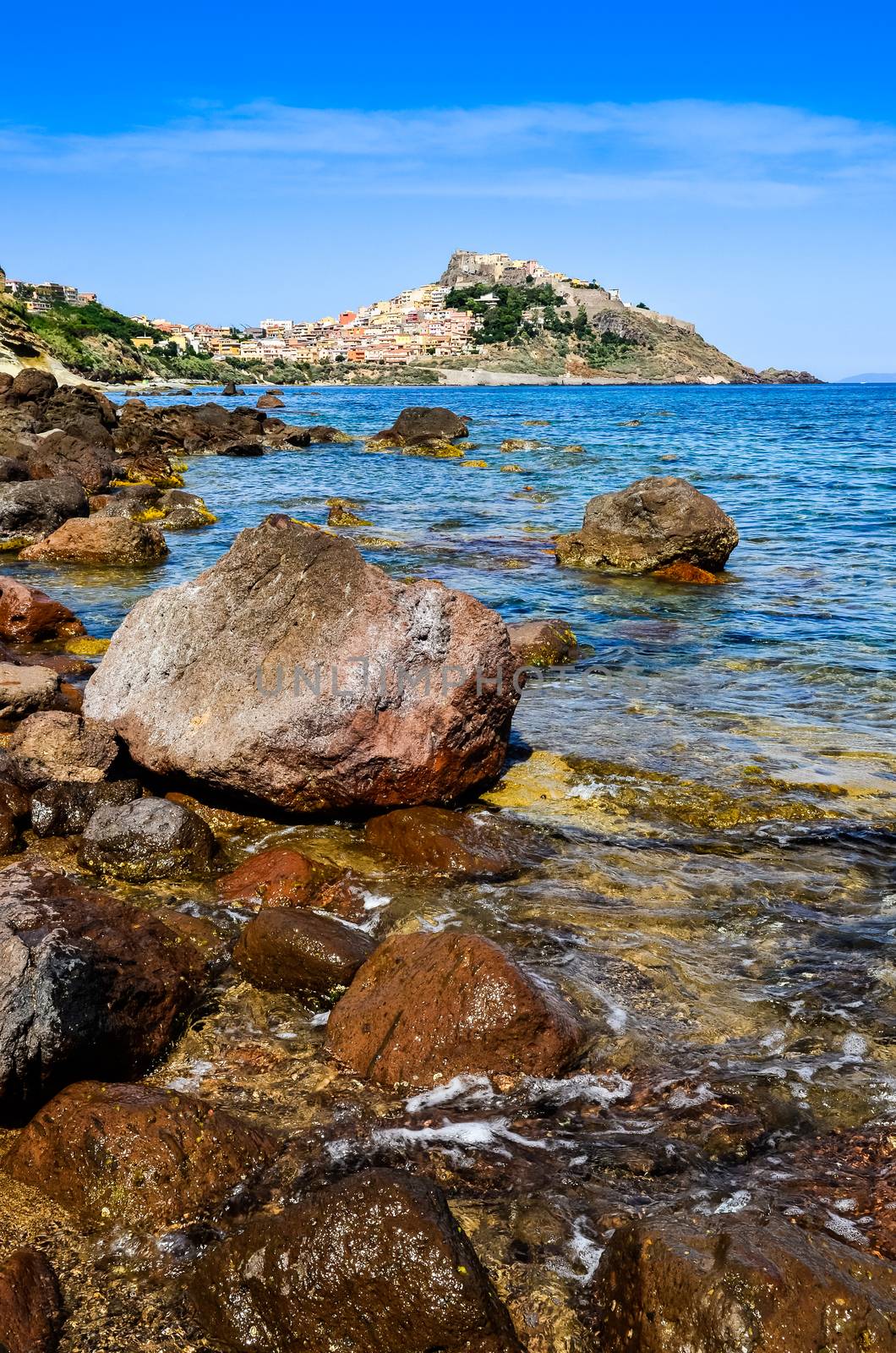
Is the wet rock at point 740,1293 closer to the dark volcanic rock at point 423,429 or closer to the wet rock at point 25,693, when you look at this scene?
the wet rock at point 25,693

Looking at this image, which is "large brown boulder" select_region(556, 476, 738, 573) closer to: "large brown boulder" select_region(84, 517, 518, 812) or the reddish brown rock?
the reddish brown rock

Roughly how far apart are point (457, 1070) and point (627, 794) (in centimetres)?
361

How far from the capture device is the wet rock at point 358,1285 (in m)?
3.10

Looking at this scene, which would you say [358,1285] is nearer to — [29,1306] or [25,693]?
[29,1306]

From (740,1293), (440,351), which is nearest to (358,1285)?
(740,1293)

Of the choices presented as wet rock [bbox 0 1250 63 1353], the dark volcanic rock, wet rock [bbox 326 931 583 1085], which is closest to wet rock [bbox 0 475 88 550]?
wet rock [bbox 326 931 583 1085]

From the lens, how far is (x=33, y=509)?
61.4 ft

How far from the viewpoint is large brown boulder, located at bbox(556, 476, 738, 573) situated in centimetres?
1670

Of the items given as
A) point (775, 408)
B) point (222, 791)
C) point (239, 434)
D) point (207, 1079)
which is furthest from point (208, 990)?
point (775, 408)

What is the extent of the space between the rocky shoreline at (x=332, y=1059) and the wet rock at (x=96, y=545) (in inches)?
347

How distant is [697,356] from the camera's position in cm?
19725

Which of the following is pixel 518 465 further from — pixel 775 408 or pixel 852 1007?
pixel 775 408

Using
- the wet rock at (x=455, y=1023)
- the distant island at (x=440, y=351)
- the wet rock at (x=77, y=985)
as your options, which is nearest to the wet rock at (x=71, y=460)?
the wet rock at (x=77, y=985)

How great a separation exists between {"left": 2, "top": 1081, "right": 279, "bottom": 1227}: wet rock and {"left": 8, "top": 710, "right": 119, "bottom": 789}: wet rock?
11.7 ft
